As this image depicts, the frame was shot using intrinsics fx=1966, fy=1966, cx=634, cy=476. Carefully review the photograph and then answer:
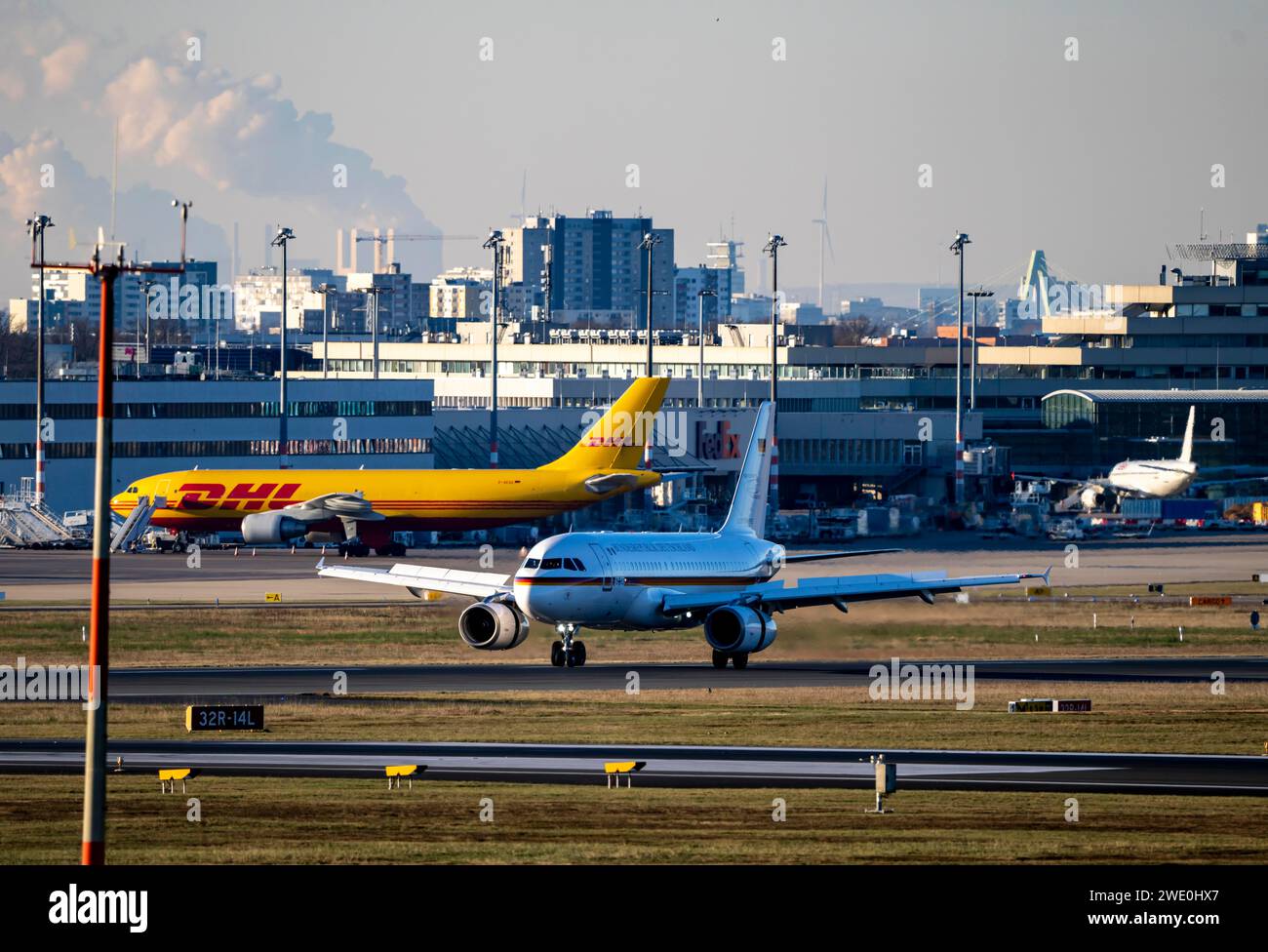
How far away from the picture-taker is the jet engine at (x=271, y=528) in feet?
382

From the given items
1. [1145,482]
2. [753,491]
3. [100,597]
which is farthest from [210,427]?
[100,597]

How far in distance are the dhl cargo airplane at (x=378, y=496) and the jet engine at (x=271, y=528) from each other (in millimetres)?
58

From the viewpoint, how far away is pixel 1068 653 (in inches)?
2820

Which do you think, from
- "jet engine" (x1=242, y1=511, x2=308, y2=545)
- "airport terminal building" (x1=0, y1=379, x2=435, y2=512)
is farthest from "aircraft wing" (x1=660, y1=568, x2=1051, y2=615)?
"airport terminal building" (x1=0, y1=379, x2=435, y2=512)

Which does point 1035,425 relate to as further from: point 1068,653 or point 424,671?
point 424,671

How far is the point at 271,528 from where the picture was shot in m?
116

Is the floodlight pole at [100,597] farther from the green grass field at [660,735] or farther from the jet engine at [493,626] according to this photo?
the jet engine at [493,626]

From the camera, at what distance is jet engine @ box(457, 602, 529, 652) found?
64.3m

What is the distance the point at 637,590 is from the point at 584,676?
409cm

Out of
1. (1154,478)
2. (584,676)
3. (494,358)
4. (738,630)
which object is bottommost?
(584,676)

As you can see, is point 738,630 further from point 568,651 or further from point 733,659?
point 568,651

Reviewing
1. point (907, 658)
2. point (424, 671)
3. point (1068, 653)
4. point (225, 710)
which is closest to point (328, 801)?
point (225, 710)

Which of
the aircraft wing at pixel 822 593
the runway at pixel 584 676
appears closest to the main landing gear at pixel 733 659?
the runway at pixel 584 676

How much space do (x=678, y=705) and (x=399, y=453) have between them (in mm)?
98195
